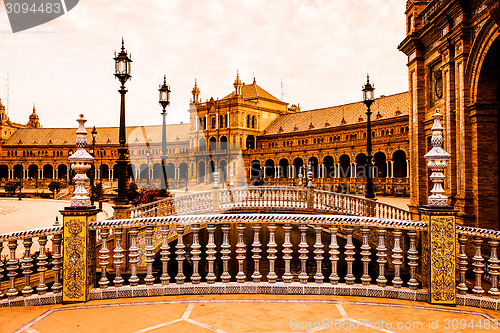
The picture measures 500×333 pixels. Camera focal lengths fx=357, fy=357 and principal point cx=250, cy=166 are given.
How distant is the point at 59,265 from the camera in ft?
15.3

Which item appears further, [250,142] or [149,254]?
[250,142]

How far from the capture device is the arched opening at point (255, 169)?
60344mm

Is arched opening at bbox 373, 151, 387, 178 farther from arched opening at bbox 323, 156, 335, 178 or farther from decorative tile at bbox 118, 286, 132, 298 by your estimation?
decorative tile at bbox 118, 286, 132, 298

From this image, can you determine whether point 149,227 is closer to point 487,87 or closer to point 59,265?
point 59,265

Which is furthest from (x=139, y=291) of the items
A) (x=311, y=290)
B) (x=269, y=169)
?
(x=269, y=169)

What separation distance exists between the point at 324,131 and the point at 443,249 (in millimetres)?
49037

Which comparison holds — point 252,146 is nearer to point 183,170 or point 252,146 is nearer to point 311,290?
point 183,170

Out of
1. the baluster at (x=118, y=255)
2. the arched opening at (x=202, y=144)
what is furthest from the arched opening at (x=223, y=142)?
the baluster at (x=118, y=255)

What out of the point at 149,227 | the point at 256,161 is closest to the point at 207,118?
the point at 256,161

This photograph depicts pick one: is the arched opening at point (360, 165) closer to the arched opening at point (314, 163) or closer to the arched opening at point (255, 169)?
the arched opening at point (314, 163)

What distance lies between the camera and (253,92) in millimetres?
70312

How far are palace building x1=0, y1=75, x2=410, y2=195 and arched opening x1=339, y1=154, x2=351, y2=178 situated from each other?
0.13 meters

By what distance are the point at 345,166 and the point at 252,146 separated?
22.4m

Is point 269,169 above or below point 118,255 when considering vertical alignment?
above
